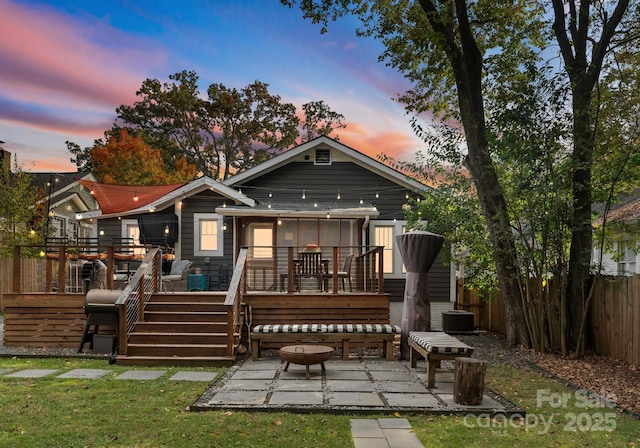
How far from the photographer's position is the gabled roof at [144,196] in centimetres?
1360

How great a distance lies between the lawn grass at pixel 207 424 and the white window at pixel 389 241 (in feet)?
26.0

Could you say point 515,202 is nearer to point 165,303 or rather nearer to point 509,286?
point 509,286

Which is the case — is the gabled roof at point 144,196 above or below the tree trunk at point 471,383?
above

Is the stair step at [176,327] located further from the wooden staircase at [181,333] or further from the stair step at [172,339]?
the stair step at [172,339]

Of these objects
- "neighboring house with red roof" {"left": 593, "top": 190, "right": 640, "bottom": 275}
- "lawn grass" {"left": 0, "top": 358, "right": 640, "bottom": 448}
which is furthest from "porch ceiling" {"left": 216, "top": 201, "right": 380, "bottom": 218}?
"lawn grass" {"left": 0, "top": 358, "right": 640, "bottom": 448}

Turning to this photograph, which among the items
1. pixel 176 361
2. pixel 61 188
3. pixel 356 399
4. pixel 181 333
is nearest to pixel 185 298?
pixel 181 333

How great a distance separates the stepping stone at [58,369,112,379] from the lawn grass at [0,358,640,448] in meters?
0.68

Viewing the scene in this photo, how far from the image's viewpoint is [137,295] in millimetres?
9438

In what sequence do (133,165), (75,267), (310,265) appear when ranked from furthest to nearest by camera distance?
(133,165)
(75,267)
(310,265)

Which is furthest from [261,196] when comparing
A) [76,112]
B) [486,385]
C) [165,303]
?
[76,112]

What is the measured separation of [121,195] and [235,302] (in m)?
7.93

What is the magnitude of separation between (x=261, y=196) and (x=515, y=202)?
7210mm

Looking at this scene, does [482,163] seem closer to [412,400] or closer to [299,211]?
[299,211]

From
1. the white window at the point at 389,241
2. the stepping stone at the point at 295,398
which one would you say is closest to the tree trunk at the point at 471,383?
the stepping stone at the point at 295,398
